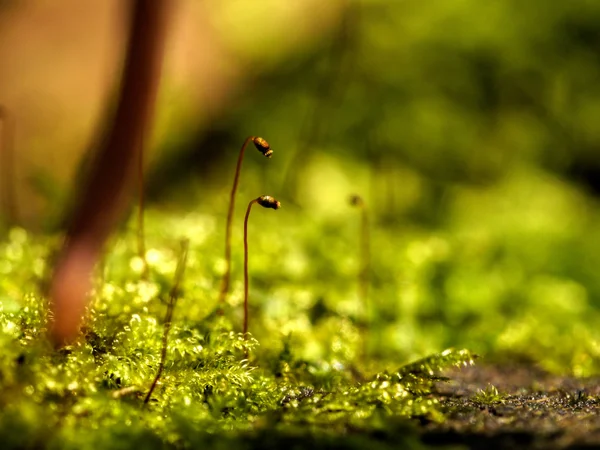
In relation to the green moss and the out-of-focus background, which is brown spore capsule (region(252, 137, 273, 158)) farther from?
the out-of-focus background

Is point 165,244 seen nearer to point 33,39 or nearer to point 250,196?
point 250,196

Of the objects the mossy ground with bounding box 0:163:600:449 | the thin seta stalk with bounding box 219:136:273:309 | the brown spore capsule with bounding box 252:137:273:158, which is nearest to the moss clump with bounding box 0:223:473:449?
the mossy ground with bounding box 0:163:600:449

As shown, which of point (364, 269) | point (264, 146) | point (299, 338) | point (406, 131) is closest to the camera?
point (264, 146)

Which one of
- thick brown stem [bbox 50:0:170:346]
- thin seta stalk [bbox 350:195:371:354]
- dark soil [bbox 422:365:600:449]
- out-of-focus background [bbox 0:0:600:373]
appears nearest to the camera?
dark soil [bbox 422:365:600:449]

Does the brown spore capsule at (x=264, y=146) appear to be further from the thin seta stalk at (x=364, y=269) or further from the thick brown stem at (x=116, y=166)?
the thin seta stalk at (x=364, y=269)

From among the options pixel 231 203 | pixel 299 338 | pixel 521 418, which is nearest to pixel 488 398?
pixel 521 418

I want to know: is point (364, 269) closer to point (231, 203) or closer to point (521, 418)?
point (231, 203)
